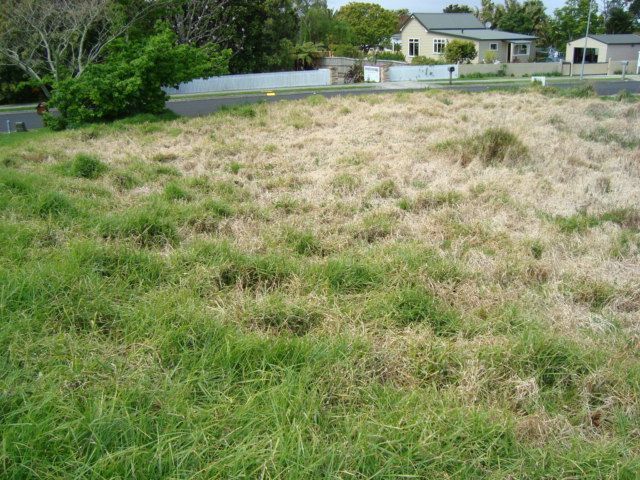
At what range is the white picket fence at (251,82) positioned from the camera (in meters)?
34.9

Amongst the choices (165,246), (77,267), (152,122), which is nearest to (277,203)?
(165,246)

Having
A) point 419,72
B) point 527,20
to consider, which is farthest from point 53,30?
point 527,20

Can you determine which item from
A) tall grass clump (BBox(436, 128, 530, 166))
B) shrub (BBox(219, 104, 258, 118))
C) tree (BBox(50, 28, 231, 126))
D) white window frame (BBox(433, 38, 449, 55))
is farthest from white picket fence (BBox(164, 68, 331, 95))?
tall grass clump (BBox(436, 128, 530, 166))

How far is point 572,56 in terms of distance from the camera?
163 ft

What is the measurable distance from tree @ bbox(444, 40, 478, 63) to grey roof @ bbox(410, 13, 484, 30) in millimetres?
4803

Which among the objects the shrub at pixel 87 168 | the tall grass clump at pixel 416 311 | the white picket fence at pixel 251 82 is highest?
the white picket fence at pixel 251 82

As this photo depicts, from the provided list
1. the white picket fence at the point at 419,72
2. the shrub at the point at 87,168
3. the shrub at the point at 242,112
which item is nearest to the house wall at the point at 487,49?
the white picket fence at the point at 419,72

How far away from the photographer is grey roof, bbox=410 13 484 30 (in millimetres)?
49000

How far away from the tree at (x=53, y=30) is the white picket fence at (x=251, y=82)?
45.7 ft

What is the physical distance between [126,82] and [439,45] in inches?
1510

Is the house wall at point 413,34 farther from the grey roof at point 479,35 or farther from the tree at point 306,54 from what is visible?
the tree at point 306,54

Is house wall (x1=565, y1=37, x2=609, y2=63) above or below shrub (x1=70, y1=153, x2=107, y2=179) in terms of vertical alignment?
above

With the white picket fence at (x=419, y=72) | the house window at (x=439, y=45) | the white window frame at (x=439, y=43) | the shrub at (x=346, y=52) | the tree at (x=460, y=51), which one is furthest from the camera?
the house window at (x=439, y=45)

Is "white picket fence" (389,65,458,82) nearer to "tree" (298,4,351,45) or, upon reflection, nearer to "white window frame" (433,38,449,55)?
"white window frame" (433,38,449,55)
